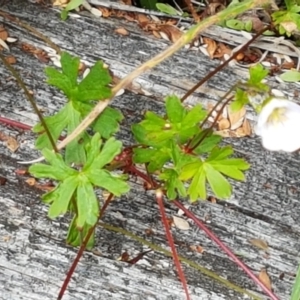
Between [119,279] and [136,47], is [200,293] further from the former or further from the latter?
[136,47]

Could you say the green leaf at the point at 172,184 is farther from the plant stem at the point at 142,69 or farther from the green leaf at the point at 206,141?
the plant stem at the point at 142,69

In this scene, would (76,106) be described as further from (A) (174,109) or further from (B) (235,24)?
(B) (235,24)

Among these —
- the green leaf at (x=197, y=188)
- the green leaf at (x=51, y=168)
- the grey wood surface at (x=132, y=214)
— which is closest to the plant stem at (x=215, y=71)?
the grey wood surface at (x=132, y=214)

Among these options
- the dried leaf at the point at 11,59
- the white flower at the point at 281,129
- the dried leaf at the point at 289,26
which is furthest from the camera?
the dried leaf at the point at 289,26

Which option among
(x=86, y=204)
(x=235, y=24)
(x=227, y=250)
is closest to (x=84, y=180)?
(x=86, y=204)

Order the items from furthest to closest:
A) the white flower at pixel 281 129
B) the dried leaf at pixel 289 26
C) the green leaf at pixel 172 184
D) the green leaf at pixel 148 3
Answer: the green leaf at pixel 148 3 → the dried leaf at pixel 289 26 → the green leaf at pixel 172 184 → the white flower at pixel 281 129

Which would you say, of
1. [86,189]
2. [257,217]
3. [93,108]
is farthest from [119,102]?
[257,217]
